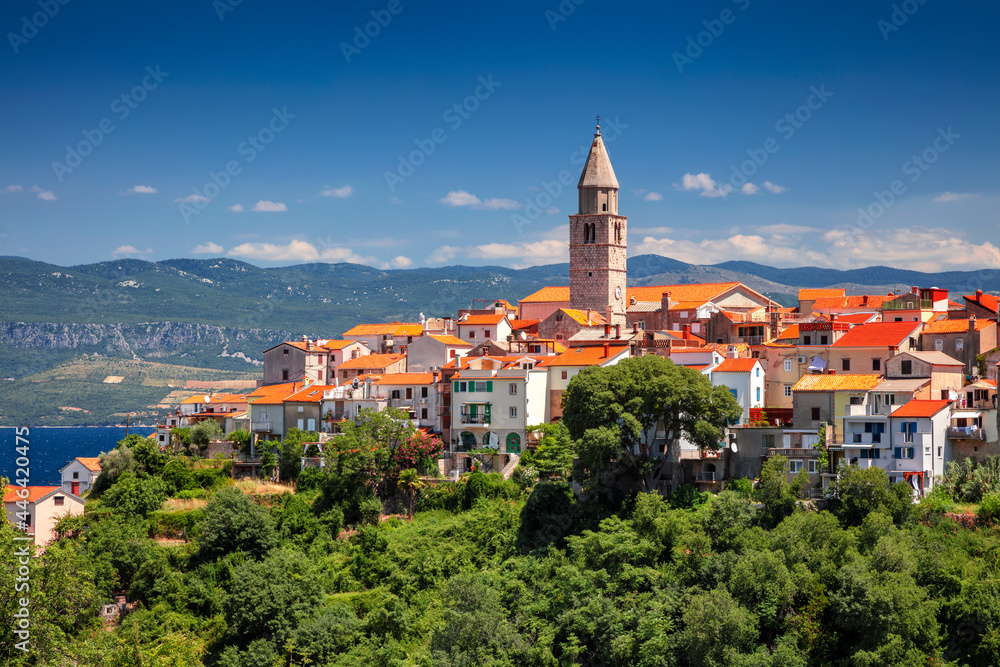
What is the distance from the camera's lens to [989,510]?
45656 millimetres

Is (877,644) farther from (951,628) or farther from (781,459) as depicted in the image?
(781,459)

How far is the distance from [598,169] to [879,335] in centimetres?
3029

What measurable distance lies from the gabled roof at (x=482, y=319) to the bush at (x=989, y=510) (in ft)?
131

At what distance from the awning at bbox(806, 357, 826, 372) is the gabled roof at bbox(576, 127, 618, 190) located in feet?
92.8

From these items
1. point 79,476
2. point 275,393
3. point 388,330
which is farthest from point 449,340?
point 79,476

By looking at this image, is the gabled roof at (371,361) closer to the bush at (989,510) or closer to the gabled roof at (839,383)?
the gabled roof at (839,383)

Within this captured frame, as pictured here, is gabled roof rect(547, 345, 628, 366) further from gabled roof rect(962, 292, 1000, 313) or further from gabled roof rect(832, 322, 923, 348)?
gabled roof rect(962, 292, 1000, 313)

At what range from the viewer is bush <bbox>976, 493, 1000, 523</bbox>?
4559 cm

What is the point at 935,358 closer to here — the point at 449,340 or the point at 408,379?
the point at 408,379

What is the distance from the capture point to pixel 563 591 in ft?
154

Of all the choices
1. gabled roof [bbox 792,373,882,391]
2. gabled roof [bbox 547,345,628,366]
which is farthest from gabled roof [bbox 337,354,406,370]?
gabled roof [bbox 792,373,882,391]

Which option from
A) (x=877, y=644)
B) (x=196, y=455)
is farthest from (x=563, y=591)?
(x=196, y=455)

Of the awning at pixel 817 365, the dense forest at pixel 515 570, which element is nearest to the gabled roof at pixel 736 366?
the awning at pixel 817 365

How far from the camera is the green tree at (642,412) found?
163 ft
